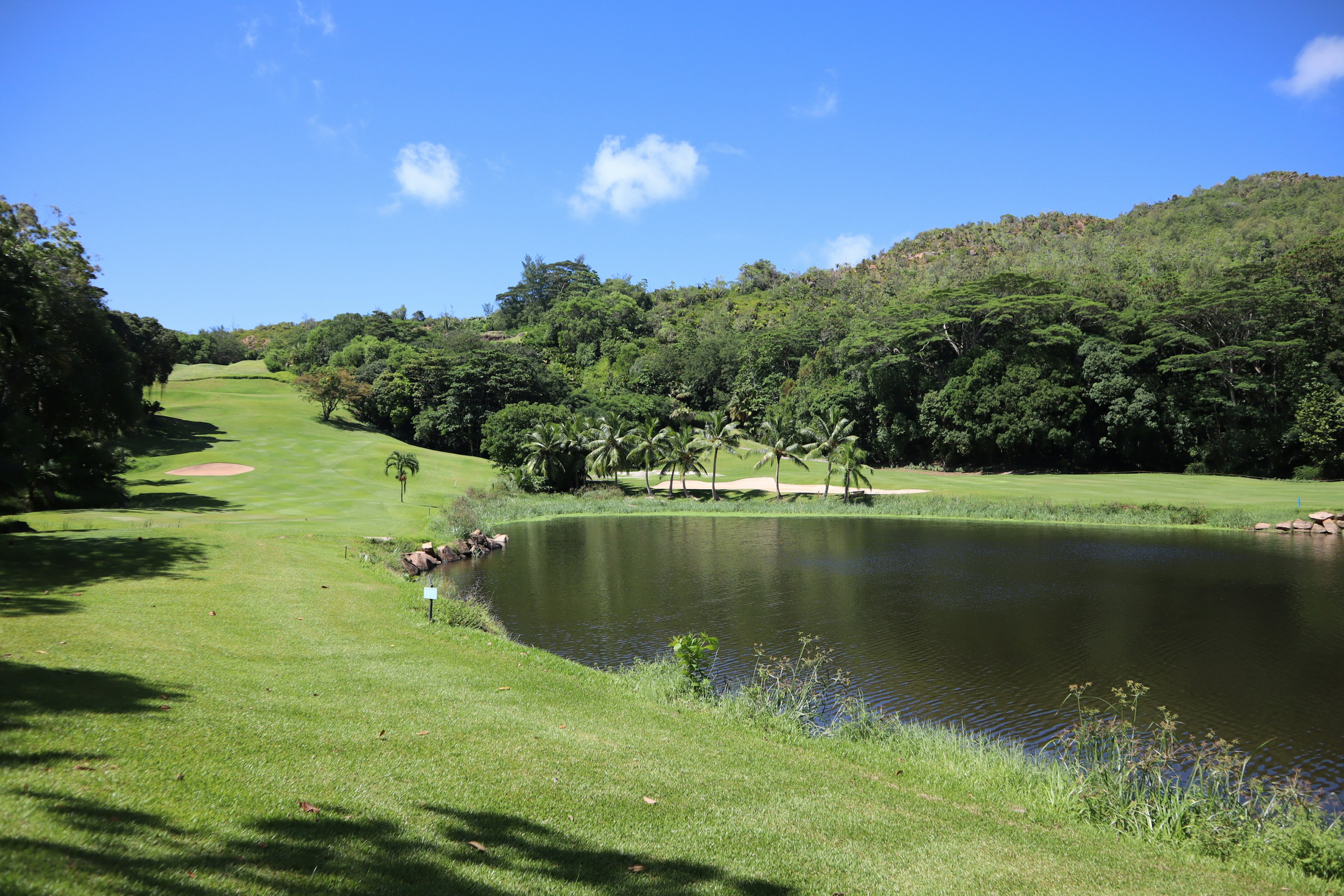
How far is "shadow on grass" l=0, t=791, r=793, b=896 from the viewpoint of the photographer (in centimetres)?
476

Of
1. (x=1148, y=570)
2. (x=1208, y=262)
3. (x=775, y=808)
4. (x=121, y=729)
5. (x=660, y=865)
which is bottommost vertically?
(x=1148, y=570)

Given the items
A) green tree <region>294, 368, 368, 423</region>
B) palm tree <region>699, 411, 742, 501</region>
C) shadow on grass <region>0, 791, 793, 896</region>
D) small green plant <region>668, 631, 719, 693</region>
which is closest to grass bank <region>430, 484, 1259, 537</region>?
palm tree <region>699, 411, 742, 501</region>

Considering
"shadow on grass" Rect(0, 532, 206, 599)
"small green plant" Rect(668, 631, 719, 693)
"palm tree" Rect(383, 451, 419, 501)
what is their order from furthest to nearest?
1. "palm tree" Rect(383, 451, 419, 501)
2. "small green plant" Rect(668, 631, 719, 693)
3. "shadow on grass" Rect(0, 532, 206, 599)

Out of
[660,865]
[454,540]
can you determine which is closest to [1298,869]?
[660,865]

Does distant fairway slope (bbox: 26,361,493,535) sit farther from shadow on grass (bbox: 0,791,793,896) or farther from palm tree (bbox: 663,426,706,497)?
shadow on grass (bbox: 0,791,793,896)

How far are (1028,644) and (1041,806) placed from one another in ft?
38.8

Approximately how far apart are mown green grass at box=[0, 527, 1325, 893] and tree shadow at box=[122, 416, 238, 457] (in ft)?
185

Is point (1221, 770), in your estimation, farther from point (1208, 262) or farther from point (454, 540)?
point (1208, 262)

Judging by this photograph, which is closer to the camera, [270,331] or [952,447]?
[952,447]

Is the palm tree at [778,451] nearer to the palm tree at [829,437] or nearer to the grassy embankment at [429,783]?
the palm tree at [829,437]

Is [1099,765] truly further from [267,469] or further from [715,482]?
[267,469]

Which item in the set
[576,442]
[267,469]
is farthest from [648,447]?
[267,469]

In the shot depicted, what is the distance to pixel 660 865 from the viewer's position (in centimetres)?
647

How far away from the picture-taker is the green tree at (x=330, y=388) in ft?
277
